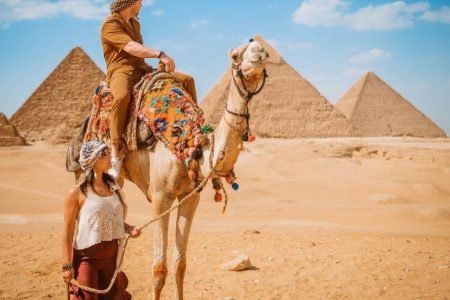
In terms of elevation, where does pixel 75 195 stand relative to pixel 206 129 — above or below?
below

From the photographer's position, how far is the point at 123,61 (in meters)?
4.61

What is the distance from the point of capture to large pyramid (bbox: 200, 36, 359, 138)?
3698 inches

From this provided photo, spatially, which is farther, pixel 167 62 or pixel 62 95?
pixel 62 95

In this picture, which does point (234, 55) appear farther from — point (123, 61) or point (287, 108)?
point (287, 108)

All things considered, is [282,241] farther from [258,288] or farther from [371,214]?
[371,214]

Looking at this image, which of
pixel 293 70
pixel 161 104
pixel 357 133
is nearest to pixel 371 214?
pixel 161 104

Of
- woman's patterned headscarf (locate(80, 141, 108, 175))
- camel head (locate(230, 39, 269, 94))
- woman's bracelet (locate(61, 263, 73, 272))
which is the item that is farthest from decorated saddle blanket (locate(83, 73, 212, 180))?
woman's bracelet (locate(61, 263, 73, 272))

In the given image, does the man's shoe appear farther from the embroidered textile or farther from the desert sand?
the desert sand

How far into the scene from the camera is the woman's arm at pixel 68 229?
134 inches

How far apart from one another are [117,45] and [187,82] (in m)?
0.64

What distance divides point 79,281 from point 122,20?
7.31ft

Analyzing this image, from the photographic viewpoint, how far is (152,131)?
4289mm

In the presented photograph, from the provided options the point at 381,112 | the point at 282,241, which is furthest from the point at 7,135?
the point at 381,112

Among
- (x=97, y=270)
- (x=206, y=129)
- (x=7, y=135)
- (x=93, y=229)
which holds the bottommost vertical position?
(x=7, y=135)
